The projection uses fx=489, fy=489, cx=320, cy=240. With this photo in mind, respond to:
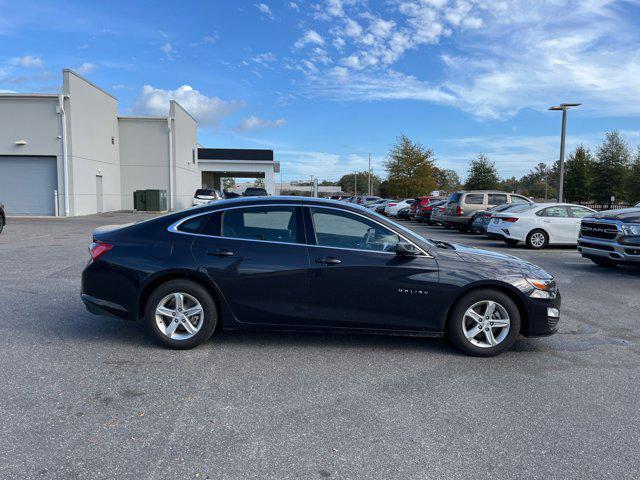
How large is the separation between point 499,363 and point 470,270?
944 mm

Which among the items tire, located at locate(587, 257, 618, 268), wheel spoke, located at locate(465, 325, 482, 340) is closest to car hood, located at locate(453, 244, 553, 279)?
wheel spoke, located at locate(465, 325, 482, 340)

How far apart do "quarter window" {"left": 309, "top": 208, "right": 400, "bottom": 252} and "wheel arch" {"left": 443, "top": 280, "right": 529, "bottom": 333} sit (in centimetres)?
81

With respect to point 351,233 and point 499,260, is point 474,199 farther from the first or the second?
point 351,233

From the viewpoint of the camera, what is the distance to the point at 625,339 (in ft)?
18.6

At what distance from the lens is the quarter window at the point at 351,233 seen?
4.89m

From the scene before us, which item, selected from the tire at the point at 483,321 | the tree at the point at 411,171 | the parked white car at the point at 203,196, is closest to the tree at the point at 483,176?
the tree at the point at 411,171

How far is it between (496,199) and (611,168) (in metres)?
30.2

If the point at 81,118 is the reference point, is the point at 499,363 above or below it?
below

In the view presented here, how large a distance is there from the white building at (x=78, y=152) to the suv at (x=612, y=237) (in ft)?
78.5

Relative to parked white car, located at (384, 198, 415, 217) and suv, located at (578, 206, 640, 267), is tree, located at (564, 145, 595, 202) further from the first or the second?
suv, located at (578, 206, 640, 267)

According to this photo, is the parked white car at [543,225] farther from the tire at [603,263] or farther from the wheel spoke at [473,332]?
the wheel spoke at [473,332]

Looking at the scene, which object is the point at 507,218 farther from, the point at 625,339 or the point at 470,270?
the point at 470,270

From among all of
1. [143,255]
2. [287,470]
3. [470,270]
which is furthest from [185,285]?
[470,270]

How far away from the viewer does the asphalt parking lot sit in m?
3.00
